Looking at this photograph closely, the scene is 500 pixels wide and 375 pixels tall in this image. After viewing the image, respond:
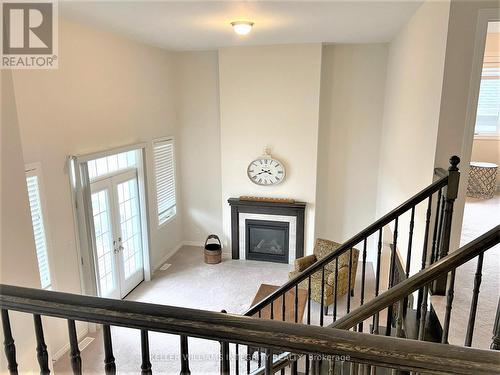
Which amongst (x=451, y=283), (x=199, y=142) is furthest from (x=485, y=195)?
(x=199, y=142)

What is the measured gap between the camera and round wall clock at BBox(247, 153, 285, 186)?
6750 millimetres

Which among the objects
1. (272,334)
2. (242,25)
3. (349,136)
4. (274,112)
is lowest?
(272,334)

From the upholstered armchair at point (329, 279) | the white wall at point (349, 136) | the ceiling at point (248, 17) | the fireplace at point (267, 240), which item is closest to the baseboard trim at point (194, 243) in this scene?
the fireplace at point (267, 240)

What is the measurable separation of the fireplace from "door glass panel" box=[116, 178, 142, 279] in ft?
6.86

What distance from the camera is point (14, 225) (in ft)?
7.58

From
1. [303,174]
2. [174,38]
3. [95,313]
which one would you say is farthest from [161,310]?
[303,174]

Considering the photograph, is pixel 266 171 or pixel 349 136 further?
pixel 266 171

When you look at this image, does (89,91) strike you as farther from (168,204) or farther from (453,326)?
(453,326)

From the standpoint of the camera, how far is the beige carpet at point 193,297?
14.3ft

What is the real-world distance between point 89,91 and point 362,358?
471cm

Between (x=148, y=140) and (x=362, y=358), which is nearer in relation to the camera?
(x=362, y=358)

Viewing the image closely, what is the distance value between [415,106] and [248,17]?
2.05 meters

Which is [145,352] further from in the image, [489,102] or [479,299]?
[489,102]

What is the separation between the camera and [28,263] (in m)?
2.41
